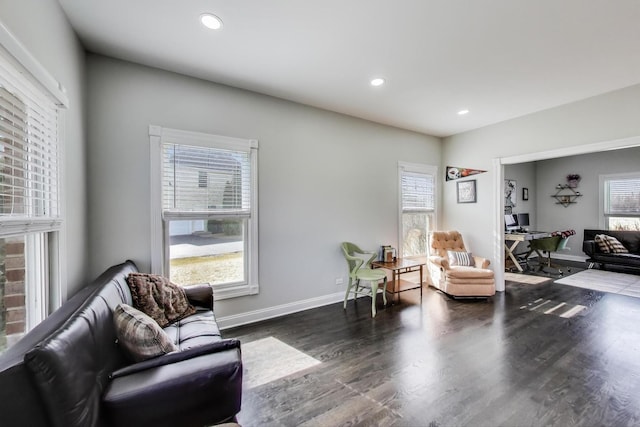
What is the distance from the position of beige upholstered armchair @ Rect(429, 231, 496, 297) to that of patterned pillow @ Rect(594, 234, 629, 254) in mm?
3442

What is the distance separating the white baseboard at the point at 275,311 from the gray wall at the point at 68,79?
56.9 inches

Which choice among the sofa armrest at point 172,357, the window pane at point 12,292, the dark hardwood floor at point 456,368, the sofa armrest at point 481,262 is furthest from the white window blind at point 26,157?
the sofa armrest at point 481,262

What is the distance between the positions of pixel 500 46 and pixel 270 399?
136 inches

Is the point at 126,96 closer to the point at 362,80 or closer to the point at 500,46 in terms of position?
the point at 362,80

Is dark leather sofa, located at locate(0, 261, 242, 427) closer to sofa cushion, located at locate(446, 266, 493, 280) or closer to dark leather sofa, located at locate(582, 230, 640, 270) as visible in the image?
sofa cushion, located at locate(446, 266, 493, 280)

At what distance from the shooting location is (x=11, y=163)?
1.44m

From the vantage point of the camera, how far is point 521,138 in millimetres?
4242

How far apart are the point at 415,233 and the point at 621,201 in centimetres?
529

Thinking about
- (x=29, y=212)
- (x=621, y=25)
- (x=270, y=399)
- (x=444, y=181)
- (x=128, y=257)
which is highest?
(x=621, y=25)

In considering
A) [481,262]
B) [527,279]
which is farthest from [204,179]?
[527,279]

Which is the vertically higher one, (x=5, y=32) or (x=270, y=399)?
(x=5, y=32)

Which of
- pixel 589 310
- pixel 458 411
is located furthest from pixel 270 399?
pixel 589 310

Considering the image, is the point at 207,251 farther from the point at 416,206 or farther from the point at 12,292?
the point at 416,206

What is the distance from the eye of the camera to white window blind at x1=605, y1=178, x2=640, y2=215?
607 centimetres
